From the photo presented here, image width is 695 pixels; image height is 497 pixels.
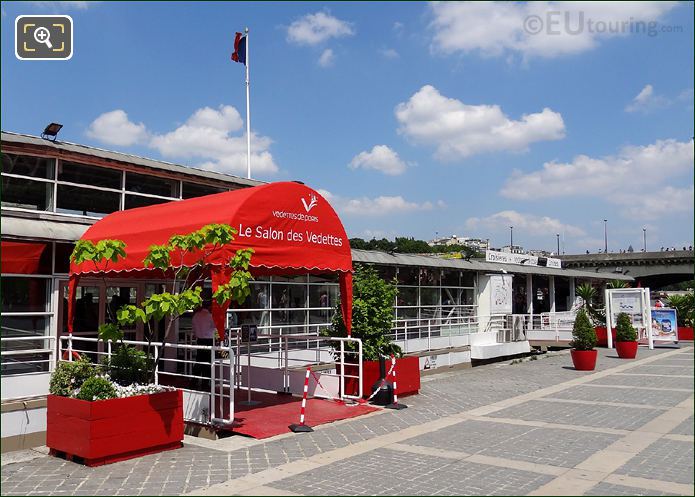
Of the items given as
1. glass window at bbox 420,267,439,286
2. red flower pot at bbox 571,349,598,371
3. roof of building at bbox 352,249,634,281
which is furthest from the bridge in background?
red flower pot at bbox 571,349,598,371

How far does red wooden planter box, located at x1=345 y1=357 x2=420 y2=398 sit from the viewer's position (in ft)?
40.0

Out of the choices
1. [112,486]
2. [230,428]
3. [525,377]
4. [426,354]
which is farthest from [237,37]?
[112,486]

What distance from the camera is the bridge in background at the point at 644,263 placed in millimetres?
67625

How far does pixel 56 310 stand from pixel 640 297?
67.9ft

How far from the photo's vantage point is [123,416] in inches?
313

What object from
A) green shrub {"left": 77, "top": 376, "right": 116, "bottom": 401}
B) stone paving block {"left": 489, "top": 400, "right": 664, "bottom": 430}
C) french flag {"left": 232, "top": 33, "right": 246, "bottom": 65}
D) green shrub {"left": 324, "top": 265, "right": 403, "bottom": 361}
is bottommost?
stone paving block {"left": 489, "top": 400, "right": 664, "bottom": 430}

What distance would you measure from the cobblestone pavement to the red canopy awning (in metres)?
2.19

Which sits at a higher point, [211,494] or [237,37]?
[237,37]

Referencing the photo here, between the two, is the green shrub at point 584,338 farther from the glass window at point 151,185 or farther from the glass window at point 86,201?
the glass window at point 86,201

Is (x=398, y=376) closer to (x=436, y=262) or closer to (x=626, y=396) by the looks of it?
(x=626, y=396)

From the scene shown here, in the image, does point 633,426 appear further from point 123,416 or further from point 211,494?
point 123,416

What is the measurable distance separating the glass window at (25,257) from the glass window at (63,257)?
0.64 ft

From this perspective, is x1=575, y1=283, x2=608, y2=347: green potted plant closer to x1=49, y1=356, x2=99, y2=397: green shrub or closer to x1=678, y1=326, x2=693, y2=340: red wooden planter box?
x1=678, y1=326, x2=693, y2=340: red wooden planter box

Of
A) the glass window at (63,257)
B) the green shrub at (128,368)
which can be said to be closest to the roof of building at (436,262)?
the glass window at (63,257)
